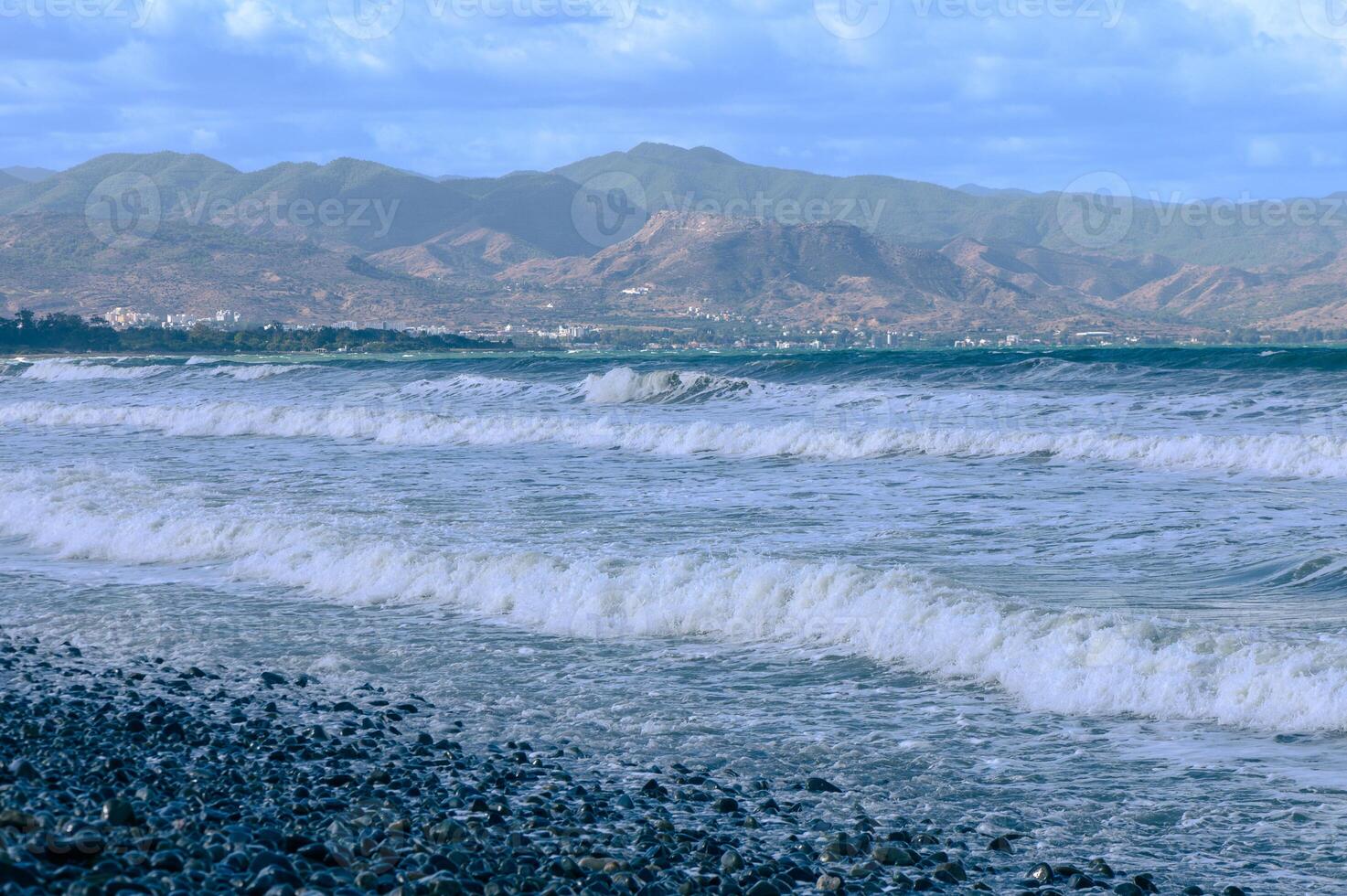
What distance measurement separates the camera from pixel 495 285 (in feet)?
607

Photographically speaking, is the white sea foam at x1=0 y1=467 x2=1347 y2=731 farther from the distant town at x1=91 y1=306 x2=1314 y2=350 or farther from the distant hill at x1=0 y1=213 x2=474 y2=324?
the distant hill at x1=0 y1=213 x2=474 y2=324

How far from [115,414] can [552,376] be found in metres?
17.0

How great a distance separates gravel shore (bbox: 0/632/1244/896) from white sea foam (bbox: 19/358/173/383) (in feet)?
199

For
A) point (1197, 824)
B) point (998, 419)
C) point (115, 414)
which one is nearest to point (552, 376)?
point (115, 414)

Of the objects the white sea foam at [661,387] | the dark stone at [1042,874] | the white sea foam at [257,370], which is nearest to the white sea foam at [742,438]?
the white sea foam at [661,387]

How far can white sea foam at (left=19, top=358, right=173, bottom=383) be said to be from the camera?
65312 mm

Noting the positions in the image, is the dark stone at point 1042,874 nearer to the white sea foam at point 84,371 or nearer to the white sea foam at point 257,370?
the white sea foam at point 257,370

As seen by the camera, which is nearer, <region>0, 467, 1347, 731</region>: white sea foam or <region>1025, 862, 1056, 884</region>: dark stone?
<region>1025, 862, 1056, 884</region>: dark stone

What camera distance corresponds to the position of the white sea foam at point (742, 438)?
71.5ft

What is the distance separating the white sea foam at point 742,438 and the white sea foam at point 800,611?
12117 millimetres

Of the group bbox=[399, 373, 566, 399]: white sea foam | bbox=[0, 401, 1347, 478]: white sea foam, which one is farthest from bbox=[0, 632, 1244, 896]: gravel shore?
bbox=[399, 373, 566, 399]: white sea foam

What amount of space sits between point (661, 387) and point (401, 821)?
37.4 meters

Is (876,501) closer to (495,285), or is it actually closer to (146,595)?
(146,595)

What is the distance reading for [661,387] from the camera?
43.1 meters
